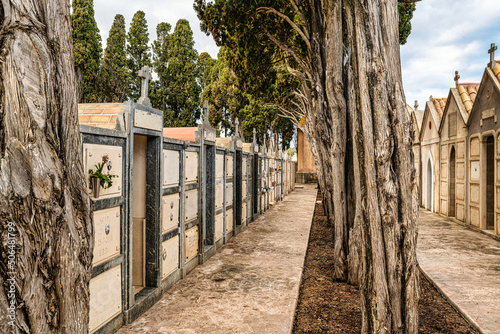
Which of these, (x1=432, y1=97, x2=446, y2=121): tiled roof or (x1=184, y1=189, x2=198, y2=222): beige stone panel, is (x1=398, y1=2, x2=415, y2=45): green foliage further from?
(x1=184, y1=189, x2=198, y2=222): beige stone panel

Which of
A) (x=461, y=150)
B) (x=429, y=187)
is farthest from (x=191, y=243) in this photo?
(x=429, y=187)

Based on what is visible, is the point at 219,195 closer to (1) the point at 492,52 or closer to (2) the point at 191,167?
(2) the point at 191,167

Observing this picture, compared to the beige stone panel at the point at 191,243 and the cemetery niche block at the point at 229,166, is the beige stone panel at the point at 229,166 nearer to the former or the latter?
the cemetery niche block at the point at 229,166

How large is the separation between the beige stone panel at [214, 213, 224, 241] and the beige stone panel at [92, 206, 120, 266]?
4.35m

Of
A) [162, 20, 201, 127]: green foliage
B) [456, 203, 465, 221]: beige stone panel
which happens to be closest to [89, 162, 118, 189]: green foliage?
[456, 203, 465, 221]: beige stone panel

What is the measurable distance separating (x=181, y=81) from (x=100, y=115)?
2285 centimetres

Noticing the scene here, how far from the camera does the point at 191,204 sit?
23.5ft

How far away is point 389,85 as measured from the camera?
12.6 ft

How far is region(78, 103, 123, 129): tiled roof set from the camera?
15.9ft

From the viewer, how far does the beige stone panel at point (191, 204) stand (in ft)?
22.6

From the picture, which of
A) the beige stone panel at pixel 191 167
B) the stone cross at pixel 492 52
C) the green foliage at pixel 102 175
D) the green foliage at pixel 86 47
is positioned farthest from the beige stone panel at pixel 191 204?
the green foliage at pixel 86 47

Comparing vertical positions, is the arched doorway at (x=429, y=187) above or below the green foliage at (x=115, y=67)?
below

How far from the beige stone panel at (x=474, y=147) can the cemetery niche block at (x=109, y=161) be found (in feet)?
39.8

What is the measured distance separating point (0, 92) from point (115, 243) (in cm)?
308
